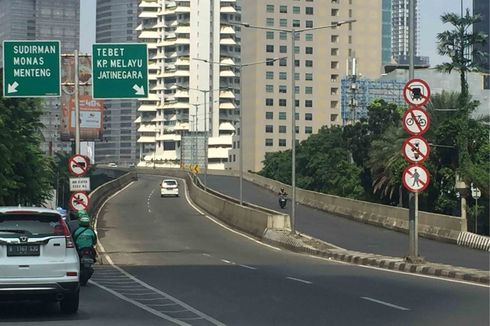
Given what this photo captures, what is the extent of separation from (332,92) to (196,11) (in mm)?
35970

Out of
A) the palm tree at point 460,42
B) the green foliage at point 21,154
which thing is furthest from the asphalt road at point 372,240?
the green foliage at point 21,154

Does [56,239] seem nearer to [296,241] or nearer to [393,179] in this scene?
[296,241]

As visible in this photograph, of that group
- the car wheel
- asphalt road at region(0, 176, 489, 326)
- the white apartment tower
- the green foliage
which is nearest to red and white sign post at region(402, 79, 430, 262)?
asphalt road at region(0, 176, 489, 326)

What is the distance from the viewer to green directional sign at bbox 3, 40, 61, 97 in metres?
30.3

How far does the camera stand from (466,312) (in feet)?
48.7

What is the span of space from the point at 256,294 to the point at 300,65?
474ft

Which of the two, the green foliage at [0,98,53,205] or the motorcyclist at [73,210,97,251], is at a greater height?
the green foliage at [0,98,53,205]

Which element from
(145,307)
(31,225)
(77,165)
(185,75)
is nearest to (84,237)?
(145,307)

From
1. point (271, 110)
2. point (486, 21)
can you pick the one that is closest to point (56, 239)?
point (486, 21)

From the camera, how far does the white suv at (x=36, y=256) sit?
13.5 metres

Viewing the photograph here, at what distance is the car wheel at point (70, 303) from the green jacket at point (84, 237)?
16.7 feet

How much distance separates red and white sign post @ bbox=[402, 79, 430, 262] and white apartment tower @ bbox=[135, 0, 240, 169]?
5990 inches

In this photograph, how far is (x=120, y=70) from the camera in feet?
102

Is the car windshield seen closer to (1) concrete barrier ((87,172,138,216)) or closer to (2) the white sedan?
(1) concrete barrier ((87,172,138,216))
